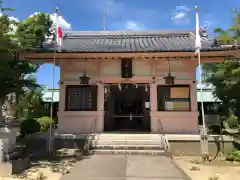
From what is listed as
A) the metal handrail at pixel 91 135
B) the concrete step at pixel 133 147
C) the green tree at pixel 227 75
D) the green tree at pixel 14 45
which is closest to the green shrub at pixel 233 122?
the green tree at pixel 227 75

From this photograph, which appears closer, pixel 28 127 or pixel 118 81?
pixel 28 127

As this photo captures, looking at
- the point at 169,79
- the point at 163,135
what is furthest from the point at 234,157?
the point at 169,79

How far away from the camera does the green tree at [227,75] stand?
10.5 metres

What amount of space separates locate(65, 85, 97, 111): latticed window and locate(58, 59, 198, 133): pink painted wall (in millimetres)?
224

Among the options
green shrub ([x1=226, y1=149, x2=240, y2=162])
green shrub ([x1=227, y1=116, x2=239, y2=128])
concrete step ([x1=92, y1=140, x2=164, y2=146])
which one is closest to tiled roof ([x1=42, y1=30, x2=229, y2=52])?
green shrub ([x1=227, y1=116, x2=239, y2=128])

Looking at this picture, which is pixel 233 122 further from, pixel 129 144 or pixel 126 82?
pixel 129 144

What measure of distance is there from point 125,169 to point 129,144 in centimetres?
313

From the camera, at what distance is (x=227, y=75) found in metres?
12.4

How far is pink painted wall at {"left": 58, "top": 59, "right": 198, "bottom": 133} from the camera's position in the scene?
12531 millimetres

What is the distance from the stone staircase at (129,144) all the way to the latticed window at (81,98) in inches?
80.9

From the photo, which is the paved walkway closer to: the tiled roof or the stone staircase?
the stone staircase

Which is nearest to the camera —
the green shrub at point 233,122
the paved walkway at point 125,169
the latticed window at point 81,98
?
the paved walkway at point 125,169

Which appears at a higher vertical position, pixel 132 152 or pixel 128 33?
pixel 128 33

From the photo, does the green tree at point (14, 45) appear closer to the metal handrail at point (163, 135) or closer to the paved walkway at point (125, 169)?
the paved walkway at point (125, 169)
